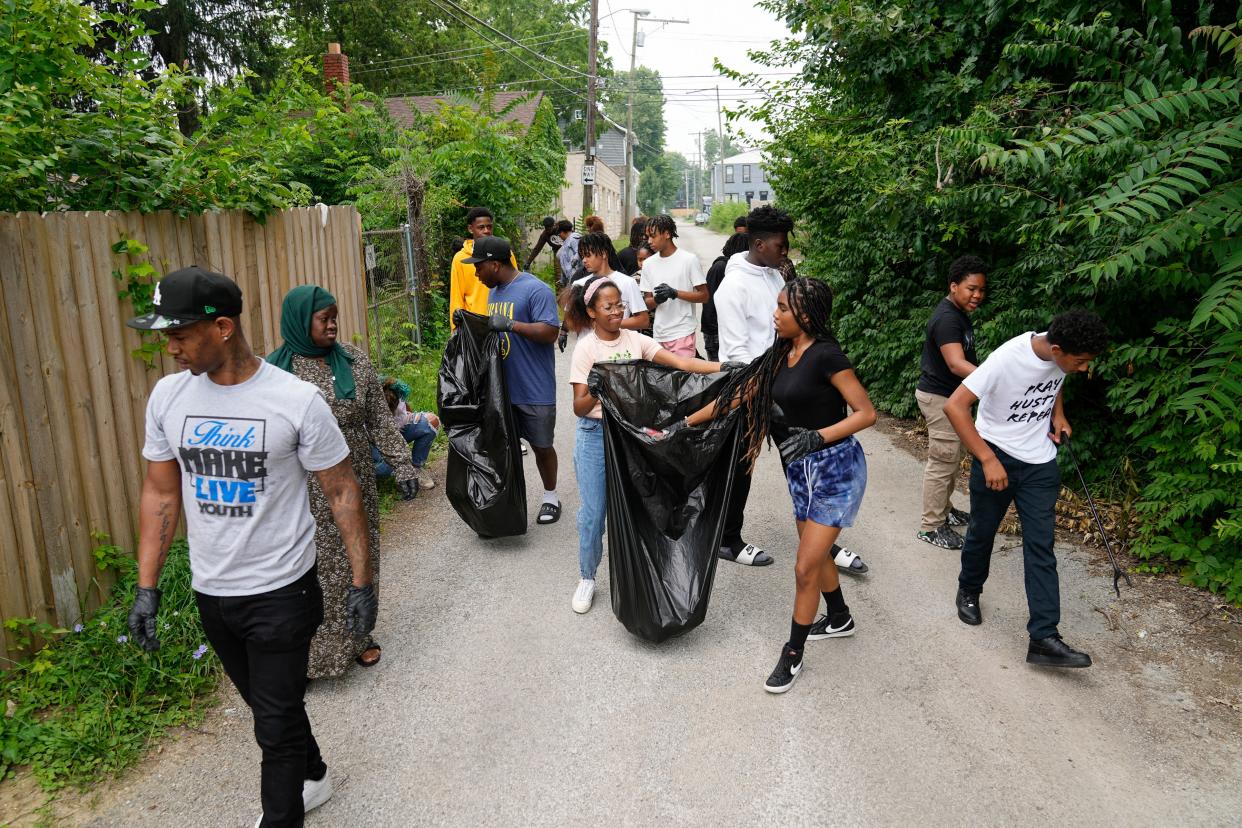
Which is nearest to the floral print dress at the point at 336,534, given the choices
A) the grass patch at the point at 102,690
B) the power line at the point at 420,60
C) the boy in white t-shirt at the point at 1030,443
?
the grass patch at the point at 102,690

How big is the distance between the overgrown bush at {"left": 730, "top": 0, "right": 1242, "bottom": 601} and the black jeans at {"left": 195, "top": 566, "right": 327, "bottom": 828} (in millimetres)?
3764

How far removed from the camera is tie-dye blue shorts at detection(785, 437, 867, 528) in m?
3.75

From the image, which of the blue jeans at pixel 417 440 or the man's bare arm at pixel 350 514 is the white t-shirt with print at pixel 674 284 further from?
the man's bare arm at pixel 350 514

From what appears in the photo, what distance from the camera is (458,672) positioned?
400 centimetres

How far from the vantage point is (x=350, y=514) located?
113 inches

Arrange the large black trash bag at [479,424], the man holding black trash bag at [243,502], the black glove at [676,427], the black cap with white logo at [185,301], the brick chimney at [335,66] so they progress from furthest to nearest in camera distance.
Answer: the brick chimney at [335,66], the large black trash bag at [479,424], the black glove at [676,427], the man holding black trash bag at [243,502], the black cap with white logo at [185,301]

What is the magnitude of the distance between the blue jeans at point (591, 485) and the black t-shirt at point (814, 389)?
0.98 metres

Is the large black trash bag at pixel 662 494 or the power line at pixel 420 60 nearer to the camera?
the large black trash bag at pixel 662 494

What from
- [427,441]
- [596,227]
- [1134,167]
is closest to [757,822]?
[1134,167]

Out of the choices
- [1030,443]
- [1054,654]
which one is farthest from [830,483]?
[1054,654]

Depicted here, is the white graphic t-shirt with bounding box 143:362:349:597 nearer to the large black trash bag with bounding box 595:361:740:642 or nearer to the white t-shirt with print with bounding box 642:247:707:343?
the large black trash bag with bounding box 595:361:740:642

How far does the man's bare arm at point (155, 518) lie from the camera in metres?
2.71

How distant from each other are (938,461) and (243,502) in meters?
4.26

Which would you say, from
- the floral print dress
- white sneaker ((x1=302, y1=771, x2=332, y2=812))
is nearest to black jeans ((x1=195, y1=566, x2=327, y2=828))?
white sneaker ((x1=302, y1=771, x2=332, y2=812))
